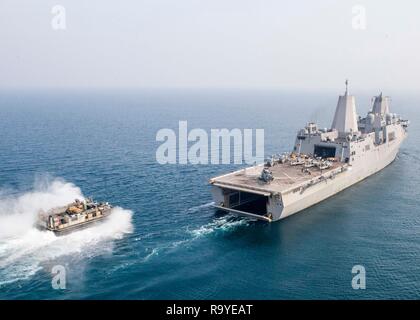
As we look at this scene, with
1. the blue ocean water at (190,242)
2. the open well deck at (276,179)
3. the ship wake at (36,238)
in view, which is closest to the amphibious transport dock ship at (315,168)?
the open well deck at (276,179)

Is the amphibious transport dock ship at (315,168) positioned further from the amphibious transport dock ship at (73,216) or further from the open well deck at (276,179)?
the amphibious transport dock ship at (73,216)

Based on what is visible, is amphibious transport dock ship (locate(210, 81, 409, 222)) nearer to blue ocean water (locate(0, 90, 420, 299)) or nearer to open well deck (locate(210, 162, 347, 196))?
open well deck (locate(210, 162, 347, 196))

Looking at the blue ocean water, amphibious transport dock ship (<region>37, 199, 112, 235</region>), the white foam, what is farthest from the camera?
the white foam

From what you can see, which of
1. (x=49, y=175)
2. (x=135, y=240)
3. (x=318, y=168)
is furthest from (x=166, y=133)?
(x=135, y=240)

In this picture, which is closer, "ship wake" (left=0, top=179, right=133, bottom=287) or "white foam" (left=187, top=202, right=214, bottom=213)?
"ship wake" (left=0, top=179, right=133, bottom=287)

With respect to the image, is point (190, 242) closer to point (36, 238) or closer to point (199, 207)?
point (199, 207)

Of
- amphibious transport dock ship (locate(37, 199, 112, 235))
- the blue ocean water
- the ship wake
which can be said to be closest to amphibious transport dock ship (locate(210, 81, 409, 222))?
the blue ocean water
